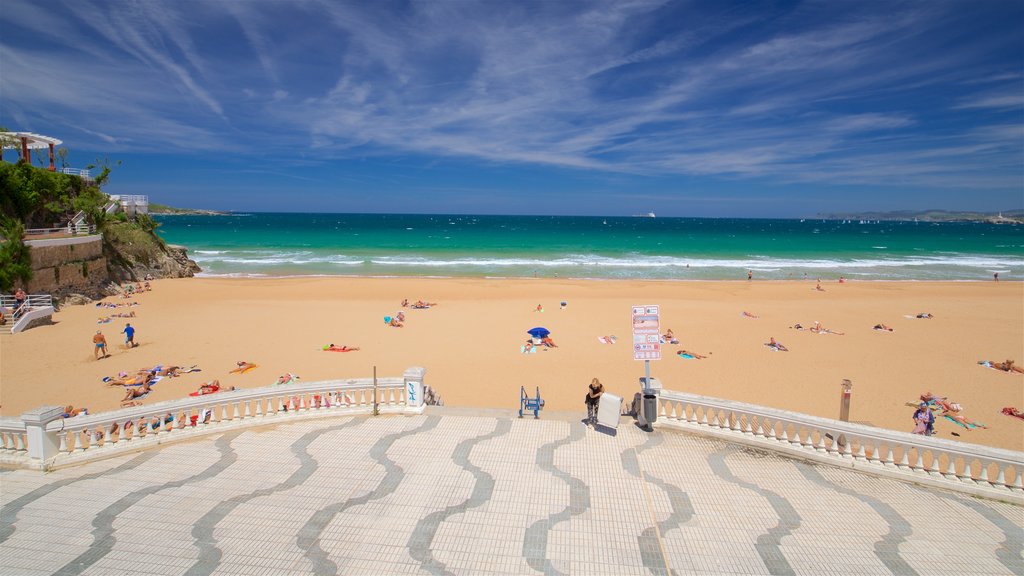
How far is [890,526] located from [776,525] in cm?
167

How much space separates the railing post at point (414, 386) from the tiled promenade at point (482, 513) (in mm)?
1353

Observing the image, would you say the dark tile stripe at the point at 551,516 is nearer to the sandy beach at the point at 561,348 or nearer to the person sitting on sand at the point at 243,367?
the sandy beach at the point at 561,348

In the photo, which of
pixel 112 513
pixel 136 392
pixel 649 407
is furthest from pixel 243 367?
pixel 649 407

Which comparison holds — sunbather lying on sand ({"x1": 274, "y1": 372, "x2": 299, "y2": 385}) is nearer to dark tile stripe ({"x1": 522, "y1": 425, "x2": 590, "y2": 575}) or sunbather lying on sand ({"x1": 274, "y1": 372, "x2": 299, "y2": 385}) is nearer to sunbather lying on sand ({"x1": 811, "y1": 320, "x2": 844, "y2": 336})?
dark tile stripe ({"x1": 522, "y1": 425, "x2": 590, "y2": 575})

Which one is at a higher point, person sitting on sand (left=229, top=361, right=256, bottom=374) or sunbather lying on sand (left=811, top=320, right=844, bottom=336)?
sunbather lying on sand (left=811, top=320, right=844, bottom=336)

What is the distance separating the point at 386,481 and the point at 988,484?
9.88 metres

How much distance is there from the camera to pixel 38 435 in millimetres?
8727

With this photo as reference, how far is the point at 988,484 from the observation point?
8109 millimetres

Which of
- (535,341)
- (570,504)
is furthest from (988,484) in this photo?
(535,341)

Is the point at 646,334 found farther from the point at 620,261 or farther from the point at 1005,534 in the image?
the point at 620,261

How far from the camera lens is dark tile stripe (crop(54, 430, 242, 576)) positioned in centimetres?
638

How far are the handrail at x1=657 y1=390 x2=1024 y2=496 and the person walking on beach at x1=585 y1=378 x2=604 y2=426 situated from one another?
4.43ft

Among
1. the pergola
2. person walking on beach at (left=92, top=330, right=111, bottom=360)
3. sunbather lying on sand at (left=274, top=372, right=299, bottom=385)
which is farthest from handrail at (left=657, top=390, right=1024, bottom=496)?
the pergola

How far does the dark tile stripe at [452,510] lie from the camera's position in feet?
21.2
